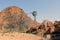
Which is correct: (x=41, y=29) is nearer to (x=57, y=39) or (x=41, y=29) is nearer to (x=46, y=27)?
(x=46, y=27)

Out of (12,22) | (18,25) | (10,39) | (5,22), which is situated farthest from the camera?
(5,22)

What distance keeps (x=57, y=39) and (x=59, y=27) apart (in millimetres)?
2617

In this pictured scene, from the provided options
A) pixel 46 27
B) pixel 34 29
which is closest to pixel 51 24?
pixel 46 27

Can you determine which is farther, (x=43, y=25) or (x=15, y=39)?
(x=43, y=25)

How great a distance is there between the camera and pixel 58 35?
16938 millimetres

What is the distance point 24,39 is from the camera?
16.6 m

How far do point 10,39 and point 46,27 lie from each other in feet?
40.7

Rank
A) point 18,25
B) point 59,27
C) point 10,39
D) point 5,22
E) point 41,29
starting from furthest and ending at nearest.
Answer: point 5,22, point 18,25, point 41,29, point 59,27, point 10,39

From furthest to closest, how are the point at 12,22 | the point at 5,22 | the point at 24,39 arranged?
the point at 5,22, the point at 12,22, the point at 24,39

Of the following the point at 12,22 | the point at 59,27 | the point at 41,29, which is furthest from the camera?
the point at 12,22

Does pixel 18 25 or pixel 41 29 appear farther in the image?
pixel 18 25

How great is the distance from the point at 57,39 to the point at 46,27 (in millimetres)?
10427

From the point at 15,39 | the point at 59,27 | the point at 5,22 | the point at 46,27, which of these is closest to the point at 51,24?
the point at 46,27

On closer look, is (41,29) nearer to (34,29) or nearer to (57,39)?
(34,29)
